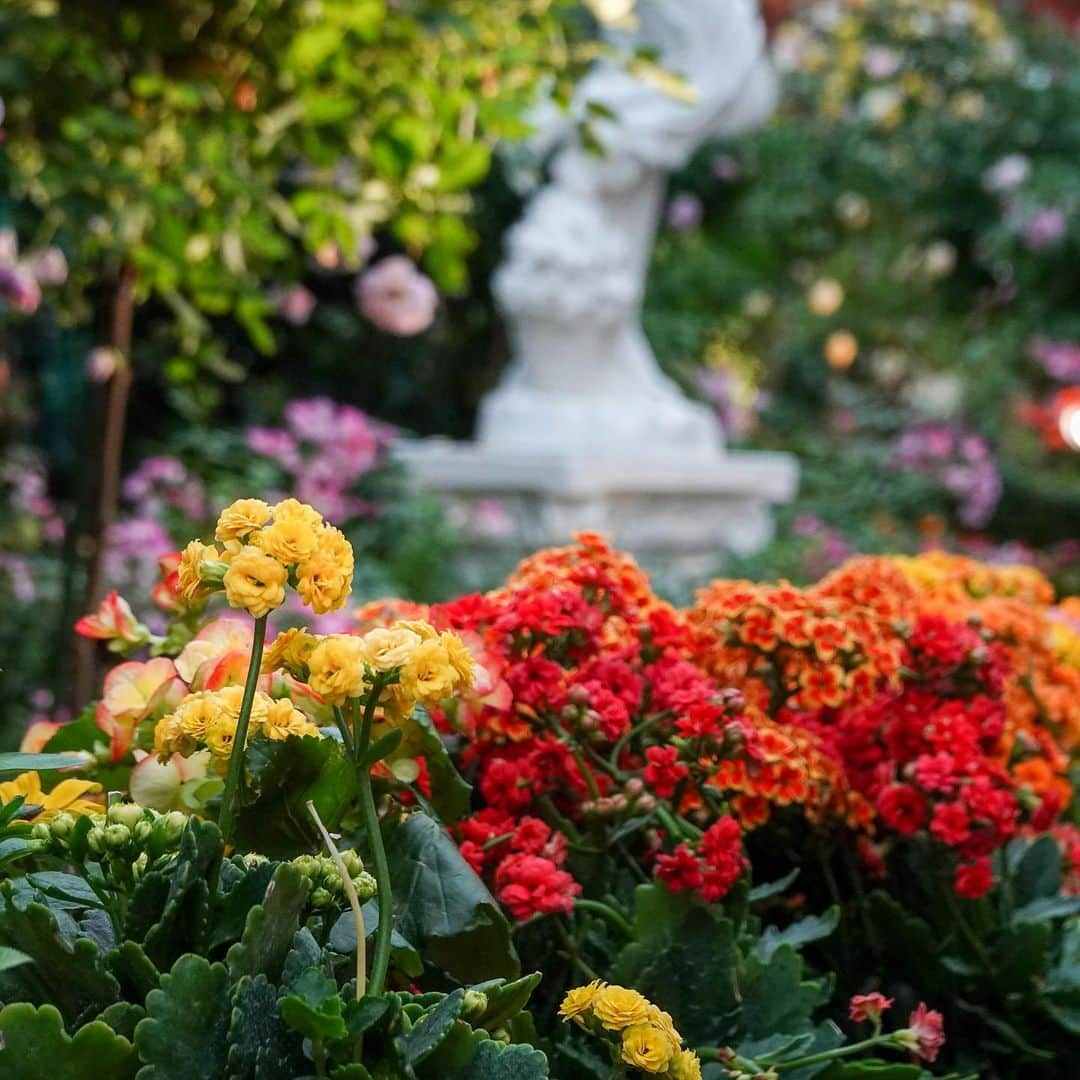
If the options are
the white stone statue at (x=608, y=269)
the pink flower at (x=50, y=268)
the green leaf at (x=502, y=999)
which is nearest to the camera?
the green leaf at (x=502, y=999)

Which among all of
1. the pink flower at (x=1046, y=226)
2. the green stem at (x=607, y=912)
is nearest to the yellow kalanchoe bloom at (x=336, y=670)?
the green stem at (x=607, y=912)

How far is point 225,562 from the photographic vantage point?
1.01 meters

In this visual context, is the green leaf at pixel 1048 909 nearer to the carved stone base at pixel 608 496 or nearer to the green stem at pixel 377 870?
the green stem at pixel 377 870

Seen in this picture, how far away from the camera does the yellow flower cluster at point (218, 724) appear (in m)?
1.03

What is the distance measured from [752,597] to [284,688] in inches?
18.7

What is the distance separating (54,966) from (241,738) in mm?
170

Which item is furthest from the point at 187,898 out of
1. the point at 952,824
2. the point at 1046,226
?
the point at 1046,226

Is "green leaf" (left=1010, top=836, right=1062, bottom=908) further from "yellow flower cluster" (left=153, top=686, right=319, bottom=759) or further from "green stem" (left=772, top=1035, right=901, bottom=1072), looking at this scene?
"yellow flower cluster" (left=153, top=686, right=319, bottom=759)

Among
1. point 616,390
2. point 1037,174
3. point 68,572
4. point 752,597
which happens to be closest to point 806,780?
point 752,597

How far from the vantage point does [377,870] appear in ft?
3.14

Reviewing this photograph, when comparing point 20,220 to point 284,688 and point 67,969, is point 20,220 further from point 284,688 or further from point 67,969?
point 67,969

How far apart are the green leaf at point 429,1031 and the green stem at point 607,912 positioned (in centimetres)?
32

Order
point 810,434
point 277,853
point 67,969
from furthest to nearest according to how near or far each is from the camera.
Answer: point 810,434 < point 277,853 < point 67,969

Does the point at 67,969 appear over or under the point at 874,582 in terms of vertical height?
under
